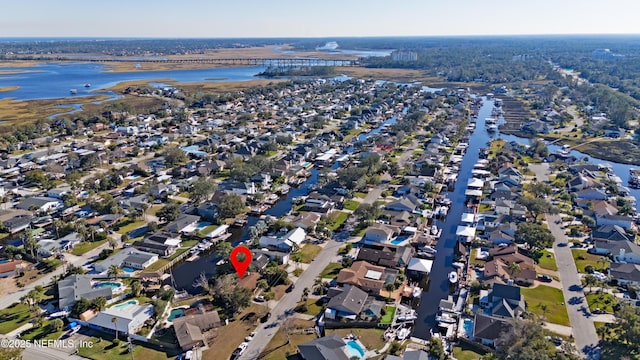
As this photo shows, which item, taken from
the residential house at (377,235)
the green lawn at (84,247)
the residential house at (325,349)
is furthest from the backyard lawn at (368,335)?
the green lawn at (84,247)

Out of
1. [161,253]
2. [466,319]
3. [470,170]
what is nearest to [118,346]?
[161,253]

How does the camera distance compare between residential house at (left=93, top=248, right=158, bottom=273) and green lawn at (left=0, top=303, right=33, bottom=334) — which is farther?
residential house at (left=93, top=248, right=158, bottom=273)

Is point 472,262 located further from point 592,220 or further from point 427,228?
point 592,220

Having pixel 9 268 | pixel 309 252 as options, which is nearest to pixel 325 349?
pixel 309 252

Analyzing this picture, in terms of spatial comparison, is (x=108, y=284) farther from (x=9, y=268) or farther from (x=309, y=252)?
(x=309, y=252)

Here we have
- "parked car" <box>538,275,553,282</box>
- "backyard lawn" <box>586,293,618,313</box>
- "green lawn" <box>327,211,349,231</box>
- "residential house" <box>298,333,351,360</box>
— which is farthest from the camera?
"green lawn" <box>327,211,349,231</box>

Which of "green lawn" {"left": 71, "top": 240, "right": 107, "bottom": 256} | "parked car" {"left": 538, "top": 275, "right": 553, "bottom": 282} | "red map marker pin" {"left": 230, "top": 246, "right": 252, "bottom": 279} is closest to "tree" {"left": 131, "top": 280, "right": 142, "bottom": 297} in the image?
"red map marker pin" {"left": 230, "top": 246, "right": 252, "bottom": 279}

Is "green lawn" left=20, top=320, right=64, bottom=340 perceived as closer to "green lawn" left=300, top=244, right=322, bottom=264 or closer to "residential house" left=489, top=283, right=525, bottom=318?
"green lawn" left=300, top=244, right=322, bottom=264
